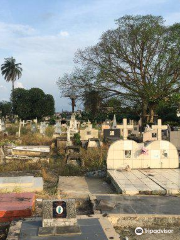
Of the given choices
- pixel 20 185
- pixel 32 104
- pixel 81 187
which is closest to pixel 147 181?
pixel 81 187

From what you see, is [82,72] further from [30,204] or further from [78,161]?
[30,204]

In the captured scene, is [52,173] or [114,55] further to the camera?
[114,55]

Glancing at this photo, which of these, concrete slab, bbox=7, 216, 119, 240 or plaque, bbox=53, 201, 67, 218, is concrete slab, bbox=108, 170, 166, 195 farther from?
plaque, bbox=53, 201, 67, 218

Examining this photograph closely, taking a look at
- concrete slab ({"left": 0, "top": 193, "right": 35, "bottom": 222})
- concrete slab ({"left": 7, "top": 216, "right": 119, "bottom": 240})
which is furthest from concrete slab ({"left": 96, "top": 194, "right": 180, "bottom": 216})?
concrete slab ({"left": 0, "top": 193, "right": 35, "bottom": 222})

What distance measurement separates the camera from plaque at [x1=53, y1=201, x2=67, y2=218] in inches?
175

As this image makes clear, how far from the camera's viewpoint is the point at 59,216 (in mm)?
4445

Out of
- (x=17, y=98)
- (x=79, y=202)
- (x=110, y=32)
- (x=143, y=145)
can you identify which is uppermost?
(x=110, y=32)

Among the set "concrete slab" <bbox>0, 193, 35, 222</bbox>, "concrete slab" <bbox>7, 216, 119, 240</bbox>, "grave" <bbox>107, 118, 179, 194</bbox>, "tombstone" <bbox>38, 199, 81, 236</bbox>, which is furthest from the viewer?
"grave" <bbox>107, 118, 179, 194</bbox>

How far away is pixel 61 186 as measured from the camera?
7.49 metres

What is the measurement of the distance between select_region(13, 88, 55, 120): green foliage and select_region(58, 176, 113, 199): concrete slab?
115 feet

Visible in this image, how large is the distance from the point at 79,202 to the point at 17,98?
39.8 meters

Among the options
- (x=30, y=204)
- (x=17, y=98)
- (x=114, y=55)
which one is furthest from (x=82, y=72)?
(x=30, y=204)

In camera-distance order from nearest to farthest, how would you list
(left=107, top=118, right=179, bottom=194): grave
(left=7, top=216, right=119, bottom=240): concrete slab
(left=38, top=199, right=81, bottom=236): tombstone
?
(left=7, top=216, right=119, bottom=240): concrete slab
(left=38, top=199, right=81, bottom=236): tombstone
(left=107, top=118, right=179, bottom=194): grave

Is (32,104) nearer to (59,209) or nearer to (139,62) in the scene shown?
(139,62)
